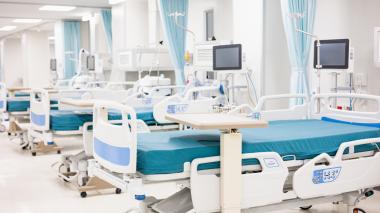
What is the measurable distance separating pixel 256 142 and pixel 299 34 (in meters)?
2.58

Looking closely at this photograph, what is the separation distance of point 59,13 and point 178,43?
507cm

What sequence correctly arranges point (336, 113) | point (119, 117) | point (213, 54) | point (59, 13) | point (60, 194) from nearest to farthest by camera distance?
point (336, 113)
point (60, 194)
point (119, 117)
point (213, 54)
point (59, 13)

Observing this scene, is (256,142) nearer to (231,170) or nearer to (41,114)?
(231,170)

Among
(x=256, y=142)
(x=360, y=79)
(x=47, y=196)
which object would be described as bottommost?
(x=47, y=196)

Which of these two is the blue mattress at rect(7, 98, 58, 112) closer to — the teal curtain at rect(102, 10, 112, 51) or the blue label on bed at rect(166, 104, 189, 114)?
the blue label on bed at rect(166, 104, 189, 114)

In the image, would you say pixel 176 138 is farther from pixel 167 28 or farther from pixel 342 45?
pixel 167 28

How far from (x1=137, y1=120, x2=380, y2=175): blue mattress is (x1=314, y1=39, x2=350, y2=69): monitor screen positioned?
1.03 meters

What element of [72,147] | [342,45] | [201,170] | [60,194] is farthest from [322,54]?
[72,147]

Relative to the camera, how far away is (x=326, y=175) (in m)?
2.85

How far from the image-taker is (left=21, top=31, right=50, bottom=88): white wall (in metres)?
15.6

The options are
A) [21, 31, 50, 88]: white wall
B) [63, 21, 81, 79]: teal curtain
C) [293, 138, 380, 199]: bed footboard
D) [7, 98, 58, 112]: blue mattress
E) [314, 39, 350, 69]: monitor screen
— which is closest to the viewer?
[293, 138, 380, 199]: bed footboard

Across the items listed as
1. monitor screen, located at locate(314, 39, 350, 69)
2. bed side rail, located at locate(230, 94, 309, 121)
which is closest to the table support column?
bed side rail, located at locate(230, 94, 309, 121)

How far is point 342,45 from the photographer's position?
14.2ft

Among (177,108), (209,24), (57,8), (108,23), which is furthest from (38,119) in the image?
(57,8)
